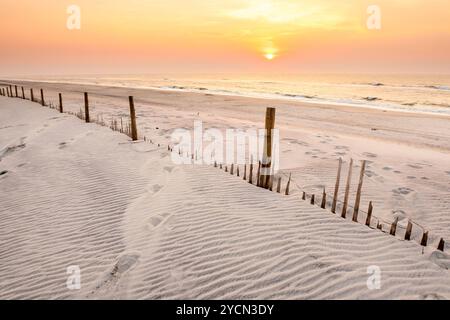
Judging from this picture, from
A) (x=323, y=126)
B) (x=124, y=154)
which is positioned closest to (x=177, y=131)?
(x=124, y=154)

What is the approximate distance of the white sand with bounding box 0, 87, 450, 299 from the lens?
4.05 metres

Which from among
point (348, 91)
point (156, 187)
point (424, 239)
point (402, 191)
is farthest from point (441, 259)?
point (348, 91)

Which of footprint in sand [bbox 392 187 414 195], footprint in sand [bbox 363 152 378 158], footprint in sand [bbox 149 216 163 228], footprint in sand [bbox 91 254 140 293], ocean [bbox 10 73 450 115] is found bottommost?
footprint in sand [bbox 91 254 140 293]

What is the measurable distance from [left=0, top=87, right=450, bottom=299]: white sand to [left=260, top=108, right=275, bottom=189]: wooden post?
314 millimetres

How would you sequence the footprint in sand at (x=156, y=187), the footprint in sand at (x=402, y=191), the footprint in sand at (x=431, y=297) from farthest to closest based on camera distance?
the footprint in sand at (x=402, y=191)
the footprint in sand at (x=156, y=187)
the footprint in sand at (x=431, y=297)

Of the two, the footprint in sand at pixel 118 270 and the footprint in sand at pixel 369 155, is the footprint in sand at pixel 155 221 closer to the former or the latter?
the footprint in sand at pixel 118 270

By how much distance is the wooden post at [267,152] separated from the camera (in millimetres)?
6762

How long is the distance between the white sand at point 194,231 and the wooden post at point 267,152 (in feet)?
1.03

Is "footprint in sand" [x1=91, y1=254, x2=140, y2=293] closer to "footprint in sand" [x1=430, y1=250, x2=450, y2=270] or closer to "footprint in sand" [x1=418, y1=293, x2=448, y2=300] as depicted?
"footprint in sand" [x1=418, y1=293, x2=448, y2=300]

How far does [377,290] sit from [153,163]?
22.3ft

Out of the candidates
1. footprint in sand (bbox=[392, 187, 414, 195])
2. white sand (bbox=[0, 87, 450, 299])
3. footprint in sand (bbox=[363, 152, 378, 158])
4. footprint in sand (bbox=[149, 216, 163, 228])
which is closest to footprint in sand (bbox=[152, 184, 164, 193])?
white sand (bbox=[0, 87, 450, 299])

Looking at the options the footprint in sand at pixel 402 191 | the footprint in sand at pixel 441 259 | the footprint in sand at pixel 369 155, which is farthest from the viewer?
the footprint in sand at pixel 369 155

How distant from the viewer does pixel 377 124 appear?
18.0 metres

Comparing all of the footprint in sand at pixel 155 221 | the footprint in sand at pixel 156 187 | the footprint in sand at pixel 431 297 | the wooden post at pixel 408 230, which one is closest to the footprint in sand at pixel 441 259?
the wooden post at pixel 408 230
